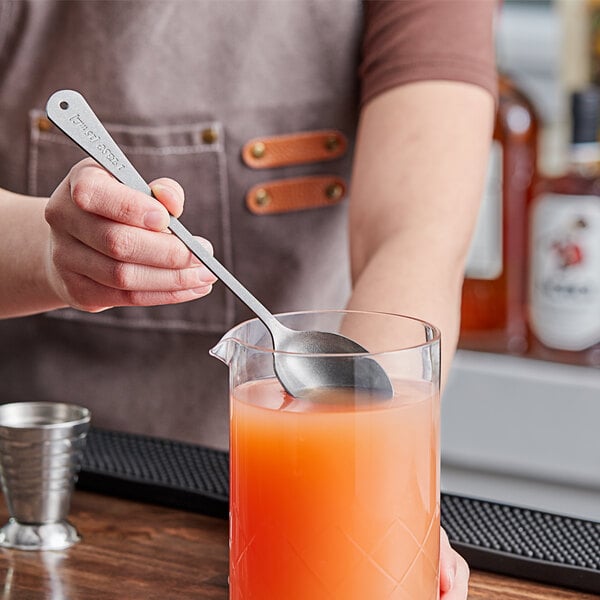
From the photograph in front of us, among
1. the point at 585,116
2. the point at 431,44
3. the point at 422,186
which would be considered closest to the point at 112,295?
the point at 422,186

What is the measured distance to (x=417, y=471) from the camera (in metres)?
0.70

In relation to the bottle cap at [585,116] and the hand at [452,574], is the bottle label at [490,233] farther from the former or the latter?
the hand at [452,574]

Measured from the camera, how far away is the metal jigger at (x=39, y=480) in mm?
896

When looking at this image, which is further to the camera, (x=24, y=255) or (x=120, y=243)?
(x=24, y=255)

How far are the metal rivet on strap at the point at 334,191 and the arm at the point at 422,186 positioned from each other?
0.39 feet

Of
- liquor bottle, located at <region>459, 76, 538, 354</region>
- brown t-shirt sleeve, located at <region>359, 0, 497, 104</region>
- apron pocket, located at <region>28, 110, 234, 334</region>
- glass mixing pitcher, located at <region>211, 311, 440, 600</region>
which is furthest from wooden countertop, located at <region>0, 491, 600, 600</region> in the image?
liquor bottle, located at <region>459, 76, 538, 354</region>

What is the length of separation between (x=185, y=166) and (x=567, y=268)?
28.6 inches

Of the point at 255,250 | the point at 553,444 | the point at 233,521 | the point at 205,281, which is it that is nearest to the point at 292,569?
the point at 233,521

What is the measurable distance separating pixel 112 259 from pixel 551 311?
1.16 meters

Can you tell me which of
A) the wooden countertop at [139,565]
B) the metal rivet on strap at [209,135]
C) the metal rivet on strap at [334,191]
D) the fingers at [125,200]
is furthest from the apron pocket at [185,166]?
the fingers at [125,200]

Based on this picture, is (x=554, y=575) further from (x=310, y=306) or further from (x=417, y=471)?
(x=310, y=306)

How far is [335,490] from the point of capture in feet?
2.22

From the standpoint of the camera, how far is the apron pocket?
1.31 meters

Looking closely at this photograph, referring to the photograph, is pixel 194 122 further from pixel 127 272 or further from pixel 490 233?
pixel 490 233
